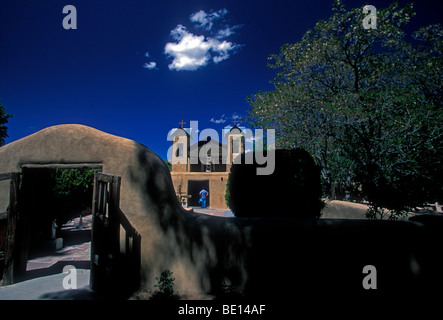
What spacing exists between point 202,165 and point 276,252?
85.6 ft

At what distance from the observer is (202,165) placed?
30.1m

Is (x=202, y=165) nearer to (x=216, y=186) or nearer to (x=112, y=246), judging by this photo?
(x=216, y=186)

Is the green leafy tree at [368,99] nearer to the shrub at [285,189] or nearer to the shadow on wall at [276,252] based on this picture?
the shrub at [285,189]

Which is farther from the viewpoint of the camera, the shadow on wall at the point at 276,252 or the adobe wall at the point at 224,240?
the adobe wall at the point at 224,240

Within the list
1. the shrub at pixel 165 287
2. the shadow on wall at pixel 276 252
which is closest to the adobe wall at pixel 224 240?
the shadow on wall at pixel 276 252

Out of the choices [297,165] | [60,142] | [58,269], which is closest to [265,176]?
[297,165]

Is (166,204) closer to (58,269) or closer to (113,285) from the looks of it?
(113,285)

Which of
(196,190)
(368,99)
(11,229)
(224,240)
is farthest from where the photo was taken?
(196,190)

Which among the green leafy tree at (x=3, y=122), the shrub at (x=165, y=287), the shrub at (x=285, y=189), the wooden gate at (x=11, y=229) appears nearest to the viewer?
the shrub at (x=165, y=287)

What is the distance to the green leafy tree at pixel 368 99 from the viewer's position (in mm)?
8258

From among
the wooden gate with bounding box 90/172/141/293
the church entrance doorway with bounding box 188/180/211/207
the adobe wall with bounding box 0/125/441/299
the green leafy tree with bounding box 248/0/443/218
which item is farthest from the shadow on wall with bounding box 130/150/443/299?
the church entrance doorway with bounding box 188/180/211/207

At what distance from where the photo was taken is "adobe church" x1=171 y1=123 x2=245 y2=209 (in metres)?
22.5

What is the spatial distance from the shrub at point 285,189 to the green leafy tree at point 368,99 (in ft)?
6.04

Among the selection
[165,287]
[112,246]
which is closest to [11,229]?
[112,246]
